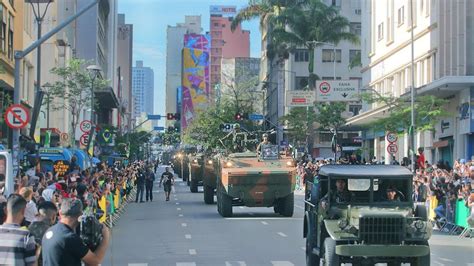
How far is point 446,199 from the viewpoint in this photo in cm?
2644

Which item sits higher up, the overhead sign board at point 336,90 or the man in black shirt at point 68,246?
the overhead sign board at point 336,90

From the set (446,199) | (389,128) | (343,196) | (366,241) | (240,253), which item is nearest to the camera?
(366,241)

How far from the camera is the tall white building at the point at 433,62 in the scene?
45.2 meters

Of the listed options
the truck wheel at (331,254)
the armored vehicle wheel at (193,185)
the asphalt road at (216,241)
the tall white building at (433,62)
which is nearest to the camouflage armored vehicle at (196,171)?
the armored vehicle wheel at (193,185)

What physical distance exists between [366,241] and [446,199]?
45.3ft

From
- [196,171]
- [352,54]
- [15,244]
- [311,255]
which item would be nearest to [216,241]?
[311,255]

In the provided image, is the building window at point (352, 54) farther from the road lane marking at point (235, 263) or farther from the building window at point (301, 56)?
the road lane marking at point (235, 263)

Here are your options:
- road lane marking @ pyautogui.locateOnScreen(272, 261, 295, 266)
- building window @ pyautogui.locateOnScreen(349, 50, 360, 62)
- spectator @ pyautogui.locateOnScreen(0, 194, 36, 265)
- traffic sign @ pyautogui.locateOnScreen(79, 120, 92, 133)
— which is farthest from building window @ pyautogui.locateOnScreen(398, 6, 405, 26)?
spectator @ pyautogui.locateOnScreen(0, 194, 36, 265)

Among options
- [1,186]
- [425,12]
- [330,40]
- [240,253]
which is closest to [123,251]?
[240,253]

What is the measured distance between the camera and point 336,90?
58438 millimetres

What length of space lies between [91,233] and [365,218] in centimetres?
599

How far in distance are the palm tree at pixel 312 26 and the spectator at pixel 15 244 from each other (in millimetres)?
58578

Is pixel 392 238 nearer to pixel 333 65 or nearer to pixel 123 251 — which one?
pixel 123 251

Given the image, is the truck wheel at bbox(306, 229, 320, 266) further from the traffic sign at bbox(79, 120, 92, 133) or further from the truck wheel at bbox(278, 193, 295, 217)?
the traffic sign at bbox(79, 120, 92, 133)
